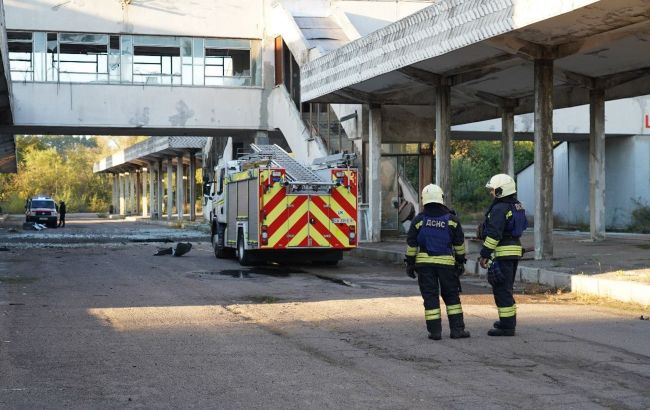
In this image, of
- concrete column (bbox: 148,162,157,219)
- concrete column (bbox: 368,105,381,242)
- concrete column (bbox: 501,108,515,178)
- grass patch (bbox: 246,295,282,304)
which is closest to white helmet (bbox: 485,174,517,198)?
grass patch (bbox: 246,295,282,304)

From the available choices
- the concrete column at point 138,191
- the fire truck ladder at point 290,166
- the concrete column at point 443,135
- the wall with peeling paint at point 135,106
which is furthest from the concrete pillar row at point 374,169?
the concrete column at point 138,191

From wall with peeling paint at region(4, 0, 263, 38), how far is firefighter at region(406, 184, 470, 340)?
24.8 meters

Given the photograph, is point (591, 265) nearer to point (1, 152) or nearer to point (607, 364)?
point (607, 364)

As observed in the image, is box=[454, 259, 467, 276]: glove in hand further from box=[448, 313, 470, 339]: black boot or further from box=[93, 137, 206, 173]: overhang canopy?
box=[93, 137, 206, 173]: overhang canopy

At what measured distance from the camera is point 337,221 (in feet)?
66.9

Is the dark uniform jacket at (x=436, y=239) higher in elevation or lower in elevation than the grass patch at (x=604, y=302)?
higher

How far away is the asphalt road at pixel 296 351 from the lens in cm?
693

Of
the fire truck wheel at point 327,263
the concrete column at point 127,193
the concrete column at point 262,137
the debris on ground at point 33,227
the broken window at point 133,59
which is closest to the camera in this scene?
the fire truck wheel at point 327,263

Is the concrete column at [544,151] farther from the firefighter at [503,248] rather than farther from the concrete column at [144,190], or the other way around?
the concrete column at [144,190]

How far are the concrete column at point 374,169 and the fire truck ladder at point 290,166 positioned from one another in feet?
15.5

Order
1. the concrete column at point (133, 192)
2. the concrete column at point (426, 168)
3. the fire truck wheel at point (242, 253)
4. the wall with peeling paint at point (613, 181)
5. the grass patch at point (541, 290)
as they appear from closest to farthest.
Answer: the grass patch at point (541, 290)
the fire truck wheel at point (242, 253)
the concrete column at point (426, 168)
the wall with peeling paint at point (613, 181)
the concrete column at point (133, 192)

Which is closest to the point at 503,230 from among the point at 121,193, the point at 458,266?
the point at 458,266

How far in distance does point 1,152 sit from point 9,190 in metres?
64.5

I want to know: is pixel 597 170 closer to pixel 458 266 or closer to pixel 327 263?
pixel 327 263
